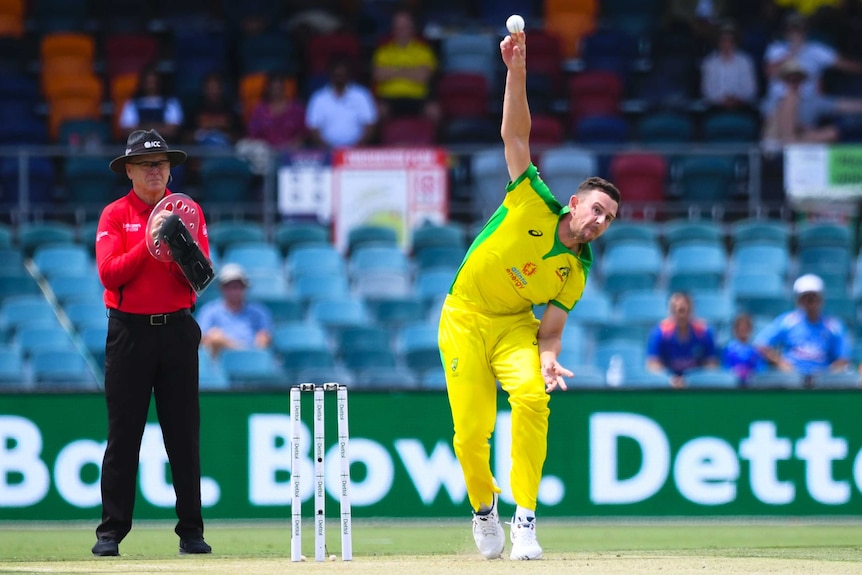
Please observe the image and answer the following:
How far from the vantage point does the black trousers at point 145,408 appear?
8.41 meters

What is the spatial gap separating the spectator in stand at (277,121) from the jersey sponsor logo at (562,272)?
29.7ft

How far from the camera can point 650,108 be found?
17.7 m

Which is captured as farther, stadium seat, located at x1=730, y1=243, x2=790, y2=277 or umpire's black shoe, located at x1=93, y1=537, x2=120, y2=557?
stadium seat, located at x1=730, y1=243, x2=790, y2=277

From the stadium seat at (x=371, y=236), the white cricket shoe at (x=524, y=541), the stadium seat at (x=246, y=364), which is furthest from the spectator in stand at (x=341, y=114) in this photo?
the white cricket shoe at (x=524, y=541)

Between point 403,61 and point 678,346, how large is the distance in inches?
→ 236

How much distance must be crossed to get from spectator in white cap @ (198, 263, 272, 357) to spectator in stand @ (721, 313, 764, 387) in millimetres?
4070

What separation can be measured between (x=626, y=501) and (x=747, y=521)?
90 cm

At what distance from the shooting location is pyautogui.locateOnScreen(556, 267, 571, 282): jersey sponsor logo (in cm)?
809

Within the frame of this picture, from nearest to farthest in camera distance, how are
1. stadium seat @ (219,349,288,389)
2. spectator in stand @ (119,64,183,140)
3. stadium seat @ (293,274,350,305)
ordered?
stadium seat @ (219,349,288,389)
stadium seat @ (293,274,350,305)
spectator in stand @ (119,64,183,140)

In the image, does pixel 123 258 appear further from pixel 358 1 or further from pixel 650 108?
pixel 358 1

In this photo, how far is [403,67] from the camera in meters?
17.8

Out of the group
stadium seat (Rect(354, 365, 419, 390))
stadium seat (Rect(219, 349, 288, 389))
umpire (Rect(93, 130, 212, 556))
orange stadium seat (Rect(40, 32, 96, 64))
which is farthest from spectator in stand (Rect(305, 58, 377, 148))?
umpire (Rect(93, 130, 212, 556))

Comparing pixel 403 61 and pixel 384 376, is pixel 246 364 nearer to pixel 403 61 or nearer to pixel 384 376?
pixel 384 376

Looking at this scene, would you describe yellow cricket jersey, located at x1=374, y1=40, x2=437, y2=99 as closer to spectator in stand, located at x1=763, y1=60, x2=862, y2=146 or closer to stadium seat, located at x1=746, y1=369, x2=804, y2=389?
spectator in stand, located at x1=763, y1=60, x2=862, y2=146
